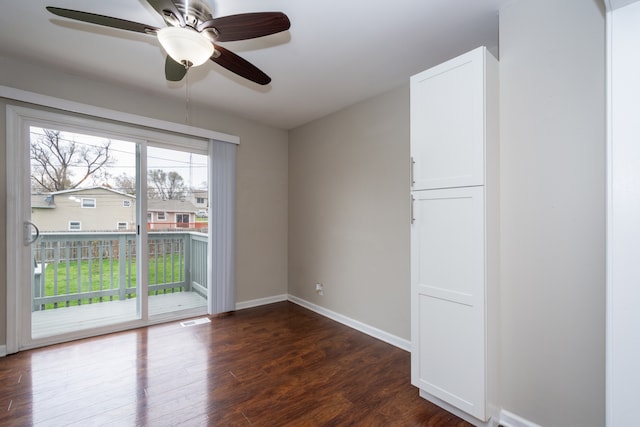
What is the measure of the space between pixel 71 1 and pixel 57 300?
2877mm

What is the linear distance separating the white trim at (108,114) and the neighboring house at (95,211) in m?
0.77

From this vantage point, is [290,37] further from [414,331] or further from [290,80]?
[414,331]

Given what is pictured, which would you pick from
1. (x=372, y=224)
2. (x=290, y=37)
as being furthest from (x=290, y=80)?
(x=372, y=224)

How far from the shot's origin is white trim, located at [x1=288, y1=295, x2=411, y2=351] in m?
2.67

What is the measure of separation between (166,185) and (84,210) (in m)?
0.81

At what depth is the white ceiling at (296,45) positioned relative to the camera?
1.74m

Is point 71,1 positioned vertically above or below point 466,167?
above

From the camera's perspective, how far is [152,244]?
3365mm

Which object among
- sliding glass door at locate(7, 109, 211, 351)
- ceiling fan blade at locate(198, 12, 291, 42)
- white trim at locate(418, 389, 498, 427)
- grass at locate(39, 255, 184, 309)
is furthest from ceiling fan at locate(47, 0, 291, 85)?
grass at locate(39, 255, 184, 309)

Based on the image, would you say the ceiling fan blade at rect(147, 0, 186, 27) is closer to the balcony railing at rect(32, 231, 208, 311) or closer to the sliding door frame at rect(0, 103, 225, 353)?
the sliding door frame at rect(0, 103, 225, 353)

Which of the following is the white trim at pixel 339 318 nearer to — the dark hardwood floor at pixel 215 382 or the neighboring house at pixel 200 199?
the dark hardwood floor at pixel 215 382

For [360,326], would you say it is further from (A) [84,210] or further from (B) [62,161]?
Answer: (B) [62,161]

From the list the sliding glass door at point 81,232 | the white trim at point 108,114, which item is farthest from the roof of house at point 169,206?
the white trim at point 108,114

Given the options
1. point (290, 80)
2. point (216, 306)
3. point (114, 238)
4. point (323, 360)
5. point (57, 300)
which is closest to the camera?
point (323, 360)
